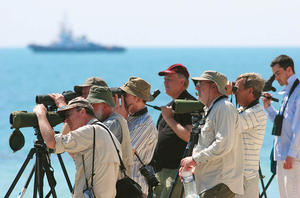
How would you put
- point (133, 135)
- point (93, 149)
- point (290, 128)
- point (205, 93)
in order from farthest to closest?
1. point (290, 128)
2. point (133, 135)
3. point (205, 93)
4. point (93, 149)

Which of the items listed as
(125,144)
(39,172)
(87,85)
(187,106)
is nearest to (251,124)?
(187,106)

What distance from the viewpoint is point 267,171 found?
10.2m

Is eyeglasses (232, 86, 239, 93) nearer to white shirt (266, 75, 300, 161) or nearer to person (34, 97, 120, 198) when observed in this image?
white shirt (266, 75, 300, 161)

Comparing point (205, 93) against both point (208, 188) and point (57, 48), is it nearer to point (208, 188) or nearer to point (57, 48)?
point (208, 188)

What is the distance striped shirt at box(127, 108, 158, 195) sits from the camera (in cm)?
449

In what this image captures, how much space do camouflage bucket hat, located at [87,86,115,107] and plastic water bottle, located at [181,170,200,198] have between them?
73cm

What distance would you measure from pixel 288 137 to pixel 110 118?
1733 millimetres

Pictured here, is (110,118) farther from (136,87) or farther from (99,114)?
(136,87)

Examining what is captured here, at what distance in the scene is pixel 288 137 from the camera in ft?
16.1

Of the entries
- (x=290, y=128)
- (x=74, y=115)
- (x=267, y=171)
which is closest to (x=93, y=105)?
(x=74, y=115)

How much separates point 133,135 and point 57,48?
11899 centimetres

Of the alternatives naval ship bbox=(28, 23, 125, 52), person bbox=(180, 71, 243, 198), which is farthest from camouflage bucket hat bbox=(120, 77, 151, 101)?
naval ship bbox=(28, 23, 125, 52)

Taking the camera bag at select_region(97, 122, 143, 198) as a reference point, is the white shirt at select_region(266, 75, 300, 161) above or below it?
above

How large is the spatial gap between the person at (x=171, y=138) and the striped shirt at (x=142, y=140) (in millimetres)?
152
